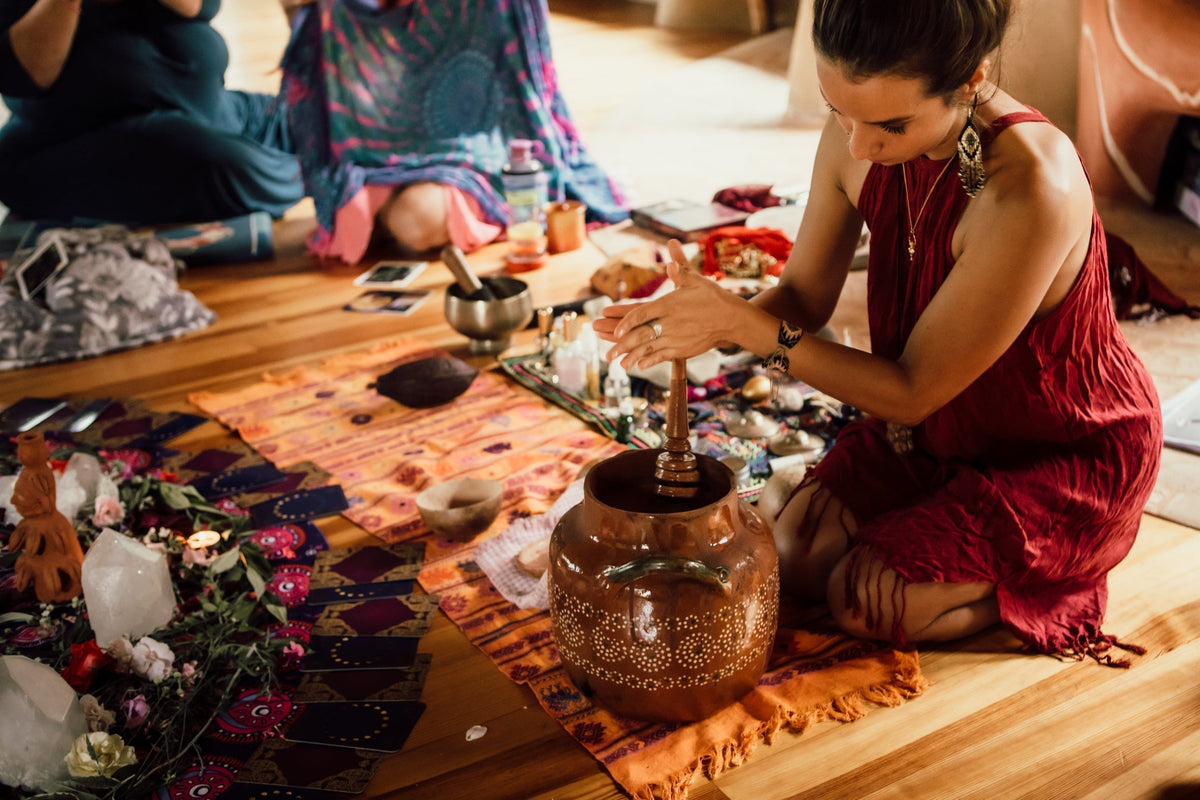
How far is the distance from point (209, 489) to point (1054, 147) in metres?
1.77

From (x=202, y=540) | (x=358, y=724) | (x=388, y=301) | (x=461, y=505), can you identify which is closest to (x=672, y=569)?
(x=358, y=724)

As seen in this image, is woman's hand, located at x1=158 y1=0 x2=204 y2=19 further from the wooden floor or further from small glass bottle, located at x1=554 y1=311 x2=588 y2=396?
the wooden floor

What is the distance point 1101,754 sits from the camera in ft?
4.88

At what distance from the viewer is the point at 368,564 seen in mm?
2018

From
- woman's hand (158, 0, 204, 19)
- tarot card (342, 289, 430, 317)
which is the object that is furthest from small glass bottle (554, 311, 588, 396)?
woman's hand (158, 0, 204, 19)

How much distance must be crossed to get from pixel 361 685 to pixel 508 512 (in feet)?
1.91

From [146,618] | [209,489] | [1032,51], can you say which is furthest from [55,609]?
[1032,51]

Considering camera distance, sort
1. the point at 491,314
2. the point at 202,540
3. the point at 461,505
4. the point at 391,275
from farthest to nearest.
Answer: the point at 391,275, the point at 491,314, the point at 461,505, the point at 202,540

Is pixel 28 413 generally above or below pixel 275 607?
below

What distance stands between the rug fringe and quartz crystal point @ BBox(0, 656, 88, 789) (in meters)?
0.76

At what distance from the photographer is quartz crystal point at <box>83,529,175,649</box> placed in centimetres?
165

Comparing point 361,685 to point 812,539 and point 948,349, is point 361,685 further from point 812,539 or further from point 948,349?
point 948,349

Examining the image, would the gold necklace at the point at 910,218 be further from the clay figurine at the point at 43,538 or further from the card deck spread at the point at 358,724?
the clay figurine at the point at 43,538

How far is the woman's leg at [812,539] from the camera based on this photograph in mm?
1818
